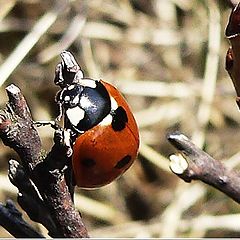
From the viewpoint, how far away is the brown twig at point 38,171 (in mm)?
502

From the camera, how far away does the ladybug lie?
80 centimetres

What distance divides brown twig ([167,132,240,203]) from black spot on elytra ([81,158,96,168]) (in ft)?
0.90

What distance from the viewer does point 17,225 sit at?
577mm

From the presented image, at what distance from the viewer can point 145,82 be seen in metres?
1.81

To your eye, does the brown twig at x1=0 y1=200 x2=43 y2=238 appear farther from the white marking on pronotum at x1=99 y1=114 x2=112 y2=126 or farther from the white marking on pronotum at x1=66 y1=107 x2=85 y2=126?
the white marking on pronotum at x1=99 y1=114 x2=112 y2=126

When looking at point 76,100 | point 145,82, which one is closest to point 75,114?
point 76,100

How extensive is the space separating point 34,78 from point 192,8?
459 mm

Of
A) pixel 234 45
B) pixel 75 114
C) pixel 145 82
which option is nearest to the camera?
A: pixel 234 45

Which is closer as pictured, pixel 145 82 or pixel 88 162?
pixel 88 162

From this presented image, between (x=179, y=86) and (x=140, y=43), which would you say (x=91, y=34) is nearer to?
(x=140, y=43)

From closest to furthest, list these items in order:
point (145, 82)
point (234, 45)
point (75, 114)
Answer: point (234, 45) < point (75, 114) < point (145, 82)

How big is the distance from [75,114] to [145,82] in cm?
104

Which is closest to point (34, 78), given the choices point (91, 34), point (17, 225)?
point (91, 34)

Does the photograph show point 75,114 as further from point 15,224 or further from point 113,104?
point 15,224
